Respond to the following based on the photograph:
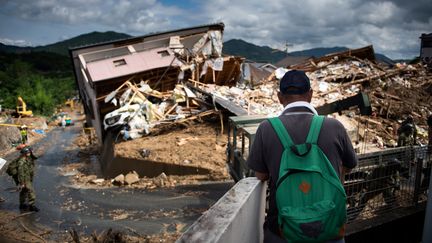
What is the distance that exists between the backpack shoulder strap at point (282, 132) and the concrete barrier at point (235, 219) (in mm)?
554

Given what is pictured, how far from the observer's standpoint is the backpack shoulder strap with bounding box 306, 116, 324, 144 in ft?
6.50

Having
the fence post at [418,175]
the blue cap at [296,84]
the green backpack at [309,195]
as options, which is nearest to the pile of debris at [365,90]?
the fence post at [418,175]

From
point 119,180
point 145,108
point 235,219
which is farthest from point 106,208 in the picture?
point 235,219

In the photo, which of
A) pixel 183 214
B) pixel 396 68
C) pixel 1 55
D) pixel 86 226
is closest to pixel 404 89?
pixel 396 68

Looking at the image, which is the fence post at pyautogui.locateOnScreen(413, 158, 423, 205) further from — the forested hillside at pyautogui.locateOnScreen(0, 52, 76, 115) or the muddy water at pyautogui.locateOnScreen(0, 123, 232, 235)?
the forested hillside at pyautogui.locateOnScreen(0, 52, 76, 115)

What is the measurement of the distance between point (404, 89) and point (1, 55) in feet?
223

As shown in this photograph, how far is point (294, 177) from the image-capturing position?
194 centimetres

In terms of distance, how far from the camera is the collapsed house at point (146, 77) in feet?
42.9

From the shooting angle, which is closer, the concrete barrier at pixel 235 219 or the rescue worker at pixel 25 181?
the concrete barrier at pixel 235 219

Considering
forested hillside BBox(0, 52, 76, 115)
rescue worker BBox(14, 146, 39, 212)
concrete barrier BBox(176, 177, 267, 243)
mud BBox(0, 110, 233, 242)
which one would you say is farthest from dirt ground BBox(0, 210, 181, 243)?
forested hillside BBox(0, 52, 76, 115)

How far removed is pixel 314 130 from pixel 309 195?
40 cm

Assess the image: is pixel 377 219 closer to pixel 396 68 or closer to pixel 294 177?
pixel 294 177

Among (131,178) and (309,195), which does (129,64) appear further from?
(309,195)

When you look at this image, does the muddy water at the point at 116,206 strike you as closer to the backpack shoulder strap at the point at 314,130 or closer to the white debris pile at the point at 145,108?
the white debris pile at the point at 145,108
